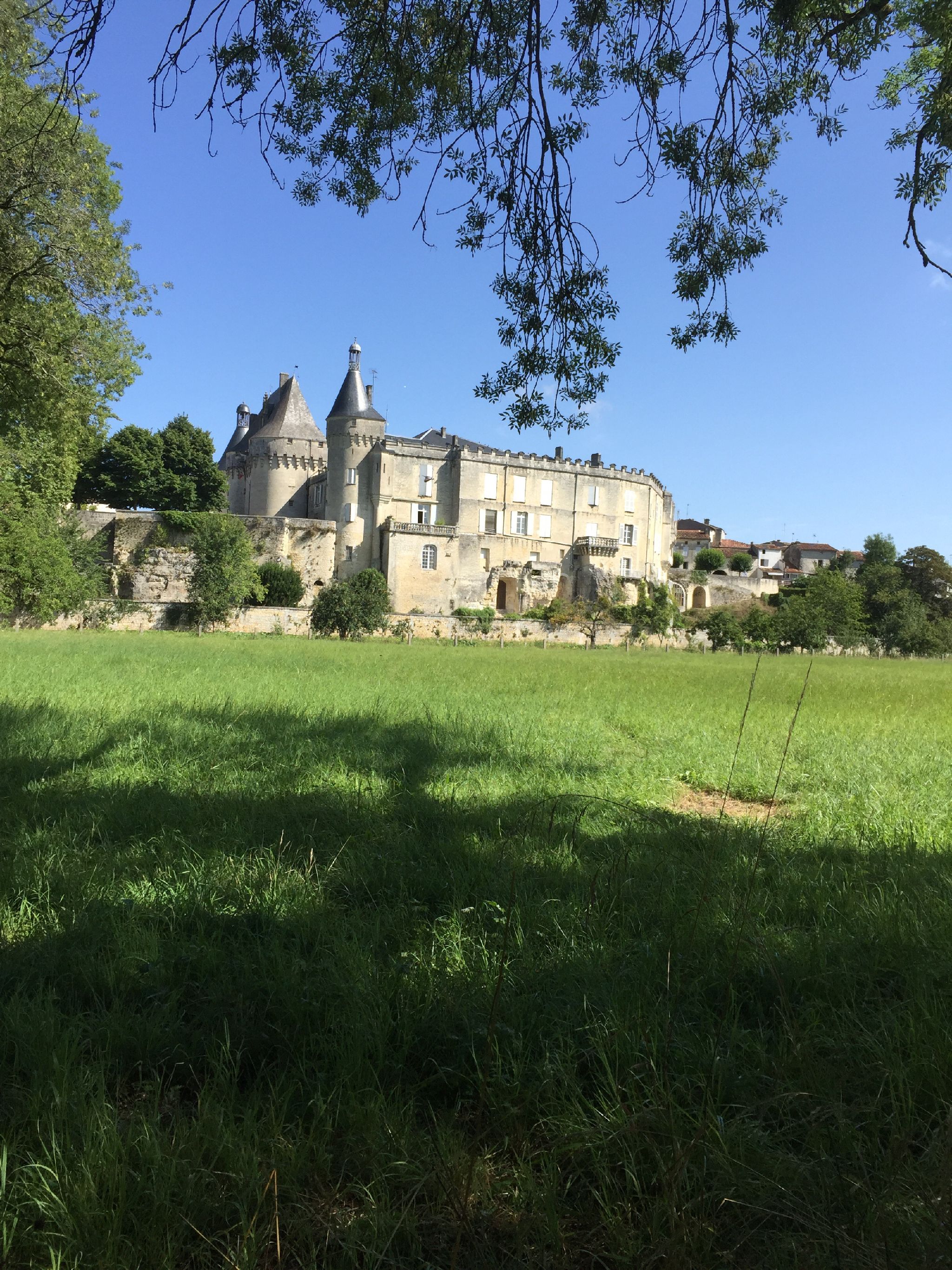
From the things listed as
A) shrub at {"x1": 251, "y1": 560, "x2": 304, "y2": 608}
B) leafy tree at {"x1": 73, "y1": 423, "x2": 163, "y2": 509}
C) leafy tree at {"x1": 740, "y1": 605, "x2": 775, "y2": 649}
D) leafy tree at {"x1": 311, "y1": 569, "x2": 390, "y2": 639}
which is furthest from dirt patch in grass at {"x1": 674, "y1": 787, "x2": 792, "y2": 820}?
leafy tree at {"x1": 73, "y1": 423, "x2": 163, "y2": 509}

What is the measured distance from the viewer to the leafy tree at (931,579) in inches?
2388

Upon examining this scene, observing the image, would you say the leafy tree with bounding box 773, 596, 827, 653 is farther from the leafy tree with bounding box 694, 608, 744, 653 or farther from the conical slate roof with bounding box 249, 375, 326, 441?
the conical slate roof with bounding box 249, 375, 326, 441

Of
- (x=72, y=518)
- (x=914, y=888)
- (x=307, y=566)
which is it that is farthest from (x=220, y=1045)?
(x=307, y=566)

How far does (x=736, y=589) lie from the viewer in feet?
238

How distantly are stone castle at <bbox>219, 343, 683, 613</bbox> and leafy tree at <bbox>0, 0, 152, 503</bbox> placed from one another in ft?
133

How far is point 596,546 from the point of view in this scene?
198 feet

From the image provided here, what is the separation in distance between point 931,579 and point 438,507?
39.3m

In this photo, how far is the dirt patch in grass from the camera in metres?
5.62

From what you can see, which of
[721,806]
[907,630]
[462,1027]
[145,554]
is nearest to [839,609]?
[907,630]

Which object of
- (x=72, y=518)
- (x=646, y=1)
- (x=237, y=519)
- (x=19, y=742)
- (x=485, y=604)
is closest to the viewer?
(x=646, y=1)

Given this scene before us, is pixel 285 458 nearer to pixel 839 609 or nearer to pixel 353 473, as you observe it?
pixel 353 473

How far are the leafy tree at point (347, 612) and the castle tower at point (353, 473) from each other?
12392mm

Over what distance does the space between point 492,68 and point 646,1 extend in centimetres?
107

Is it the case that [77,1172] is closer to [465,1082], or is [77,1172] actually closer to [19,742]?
[465,1082]
